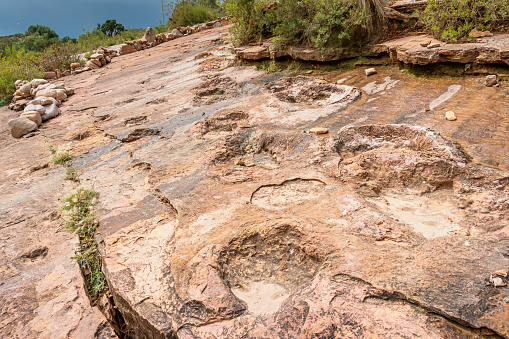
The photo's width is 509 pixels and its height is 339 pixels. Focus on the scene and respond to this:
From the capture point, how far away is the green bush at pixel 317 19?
4.73 meters

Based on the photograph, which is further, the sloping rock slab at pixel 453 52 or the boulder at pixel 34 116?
the boulder at pixel 34 116

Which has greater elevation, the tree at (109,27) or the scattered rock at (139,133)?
the tree at (109,27)

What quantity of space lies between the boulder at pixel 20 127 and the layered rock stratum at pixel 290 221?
163 cm

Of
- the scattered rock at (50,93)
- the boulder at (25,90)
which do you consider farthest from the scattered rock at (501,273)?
the boulder at (25,90)

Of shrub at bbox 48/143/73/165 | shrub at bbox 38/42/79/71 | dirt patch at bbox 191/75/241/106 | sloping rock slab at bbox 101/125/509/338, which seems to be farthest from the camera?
shrub at bbox 38/42/79/71

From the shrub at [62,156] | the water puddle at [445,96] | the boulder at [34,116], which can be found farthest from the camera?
the boulder at [34,116]

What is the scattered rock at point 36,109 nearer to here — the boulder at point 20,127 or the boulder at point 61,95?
the boulder at point 20,127

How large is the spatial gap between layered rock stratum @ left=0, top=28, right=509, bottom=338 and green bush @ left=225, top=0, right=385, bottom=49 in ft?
2.85

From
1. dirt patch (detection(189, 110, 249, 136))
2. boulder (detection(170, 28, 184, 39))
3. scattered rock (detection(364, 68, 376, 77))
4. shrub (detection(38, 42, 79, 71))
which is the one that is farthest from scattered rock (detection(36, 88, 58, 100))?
boulder (detection(170, 28, 184, 39))

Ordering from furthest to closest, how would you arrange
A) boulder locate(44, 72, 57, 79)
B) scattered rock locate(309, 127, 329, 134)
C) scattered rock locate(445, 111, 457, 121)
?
boulder locate(44, 72, 57, 79)
scattered rock locate(309, 127, 329, 134)
scattered rock locate(445, 111, 457, 121)

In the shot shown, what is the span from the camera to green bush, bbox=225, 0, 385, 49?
4730 mm

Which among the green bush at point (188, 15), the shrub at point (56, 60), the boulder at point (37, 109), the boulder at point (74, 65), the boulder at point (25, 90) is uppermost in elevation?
the green bush at point (188, 15)

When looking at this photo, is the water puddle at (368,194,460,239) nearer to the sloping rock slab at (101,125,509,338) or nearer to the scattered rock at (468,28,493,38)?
the sloping rock slab at (101,125,509,338)

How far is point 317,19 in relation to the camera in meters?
5.05
